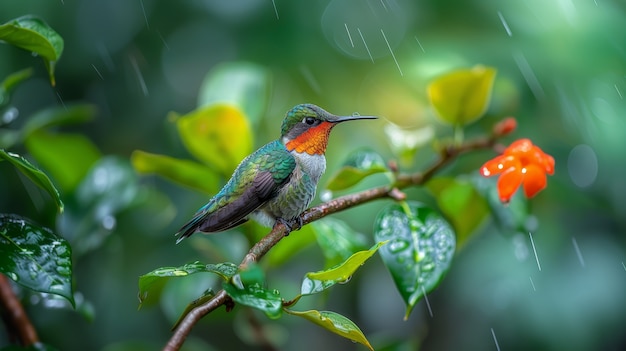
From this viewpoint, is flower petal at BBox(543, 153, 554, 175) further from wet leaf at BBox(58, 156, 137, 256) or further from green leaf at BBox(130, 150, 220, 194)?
wet leaf at BBox(58, 156, 137, 256)

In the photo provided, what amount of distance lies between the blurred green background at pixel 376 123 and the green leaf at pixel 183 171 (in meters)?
0.59

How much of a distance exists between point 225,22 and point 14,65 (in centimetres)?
94

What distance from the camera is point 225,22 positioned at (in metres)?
3.26

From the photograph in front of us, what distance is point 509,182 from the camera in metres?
1.43

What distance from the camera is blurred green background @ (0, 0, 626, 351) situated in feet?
9.10

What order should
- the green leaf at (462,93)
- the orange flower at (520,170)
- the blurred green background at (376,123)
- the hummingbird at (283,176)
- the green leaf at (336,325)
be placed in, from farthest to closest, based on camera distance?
the blurred green background at (376,123) < the green leaf at (462,93) < the orange flower at (520,170) < the hummingbird at (283,176) < the green leaf at (336,325)

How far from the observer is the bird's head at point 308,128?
54.6 inches

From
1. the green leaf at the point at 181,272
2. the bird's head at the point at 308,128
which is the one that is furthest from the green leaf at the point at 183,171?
the green leaf at the point at 181,272

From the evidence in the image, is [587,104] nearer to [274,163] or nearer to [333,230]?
[333,230]

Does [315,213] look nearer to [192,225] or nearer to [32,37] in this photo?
[192,225]

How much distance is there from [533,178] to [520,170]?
30 millimetres

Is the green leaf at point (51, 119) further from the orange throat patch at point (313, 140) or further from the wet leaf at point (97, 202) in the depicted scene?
the orange throat patch at point (313, 140)

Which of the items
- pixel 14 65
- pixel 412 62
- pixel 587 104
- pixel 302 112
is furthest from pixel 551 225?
pixel 14 65

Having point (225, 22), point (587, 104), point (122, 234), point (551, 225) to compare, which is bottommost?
point (551, 225)
